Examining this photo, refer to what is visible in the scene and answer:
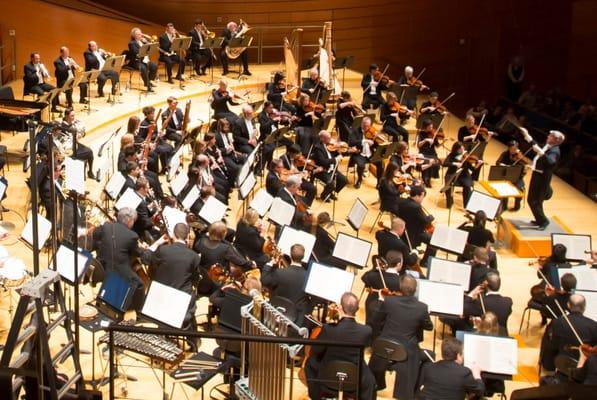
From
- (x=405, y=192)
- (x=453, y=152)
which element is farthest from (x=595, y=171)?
(x=405, y=192)

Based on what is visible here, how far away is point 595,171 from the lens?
17.0 metres

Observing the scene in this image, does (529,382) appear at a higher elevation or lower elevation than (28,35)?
lower

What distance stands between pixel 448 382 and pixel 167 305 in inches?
98.2

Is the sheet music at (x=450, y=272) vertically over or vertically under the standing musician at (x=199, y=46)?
under

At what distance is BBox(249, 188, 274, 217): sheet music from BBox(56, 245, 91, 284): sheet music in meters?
3.42

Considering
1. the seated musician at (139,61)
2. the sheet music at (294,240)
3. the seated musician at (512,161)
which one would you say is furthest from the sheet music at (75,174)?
the seated musician at (139,61)

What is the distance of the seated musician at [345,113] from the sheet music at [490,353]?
28.2 feet

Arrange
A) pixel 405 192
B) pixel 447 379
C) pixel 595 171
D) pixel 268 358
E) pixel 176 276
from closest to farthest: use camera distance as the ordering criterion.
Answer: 1. pixel 268 358
2. pixel 447 379
3. pixel 176 276
4. pixel 405 192
5. pixel 595 171

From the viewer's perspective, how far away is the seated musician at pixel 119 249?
9594 millimetres

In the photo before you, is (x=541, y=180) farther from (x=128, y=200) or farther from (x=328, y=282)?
(x=128, y=200)

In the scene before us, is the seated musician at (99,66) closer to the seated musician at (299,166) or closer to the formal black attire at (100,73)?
the formal black attire at (100,73)

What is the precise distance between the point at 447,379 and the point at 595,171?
10.6m

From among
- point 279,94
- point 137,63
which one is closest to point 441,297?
point 279,94

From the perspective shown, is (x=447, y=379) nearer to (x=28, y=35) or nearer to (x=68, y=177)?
(x=68, y=177)
